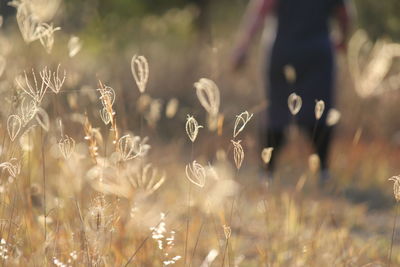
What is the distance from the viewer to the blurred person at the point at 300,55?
14.1ft

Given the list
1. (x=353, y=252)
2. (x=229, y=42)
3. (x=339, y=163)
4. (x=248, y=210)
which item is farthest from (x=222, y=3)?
(x=353, y=252)

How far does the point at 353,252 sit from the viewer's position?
2.59 meters

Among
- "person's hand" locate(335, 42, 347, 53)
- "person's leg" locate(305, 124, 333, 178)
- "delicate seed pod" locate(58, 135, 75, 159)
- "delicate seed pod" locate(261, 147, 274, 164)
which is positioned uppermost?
"person's hand" locate(335, 42, 347, 53)

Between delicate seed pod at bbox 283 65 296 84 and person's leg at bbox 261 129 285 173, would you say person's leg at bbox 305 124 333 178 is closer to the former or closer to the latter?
person's leg at bbox 261 129 285 173

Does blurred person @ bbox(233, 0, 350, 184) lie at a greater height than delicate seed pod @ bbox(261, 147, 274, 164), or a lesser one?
greater

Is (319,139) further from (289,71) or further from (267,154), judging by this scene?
(267,154)

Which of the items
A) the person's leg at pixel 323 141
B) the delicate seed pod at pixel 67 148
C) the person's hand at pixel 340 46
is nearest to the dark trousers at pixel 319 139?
the person's leg at pixel 323 141

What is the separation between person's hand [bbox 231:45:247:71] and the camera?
13.7 ft

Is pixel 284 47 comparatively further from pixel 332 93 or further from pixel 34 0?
pixel 34 0

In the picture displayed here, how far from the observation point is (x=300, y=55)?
4320 millimetres

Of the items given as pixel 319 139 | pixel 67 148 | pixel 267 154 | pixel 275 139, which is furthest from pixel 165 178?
pixel 67 148

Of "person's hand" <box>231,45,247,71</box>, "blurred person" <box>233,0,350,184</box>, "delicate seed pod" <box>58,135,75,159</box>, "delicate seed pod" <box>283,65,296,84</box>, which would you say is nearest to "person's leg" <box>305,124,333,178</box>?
"blurred person" <box>233,0,350,184</box>

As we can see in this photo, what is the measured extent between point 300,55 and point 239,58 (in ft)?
1.25

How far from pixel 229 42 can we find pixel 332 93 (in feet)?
15.1
